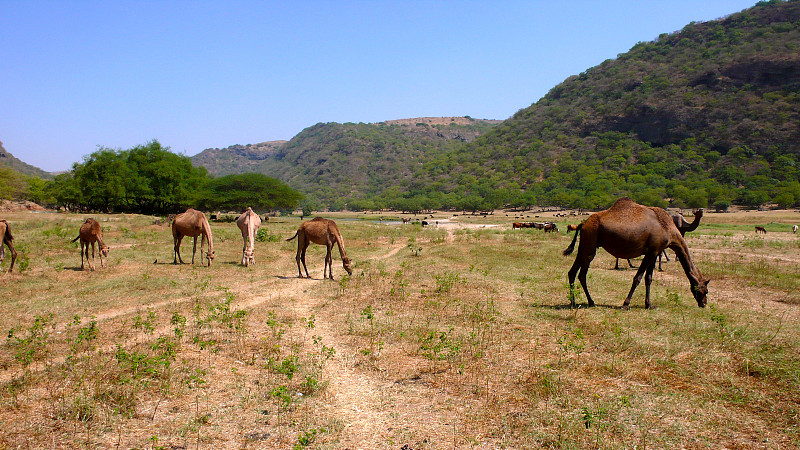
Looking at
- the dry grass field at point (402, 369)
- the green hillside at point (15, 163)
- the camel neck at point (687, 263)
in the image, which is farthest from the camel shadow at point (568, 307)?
the green hillside at point (15, 163)

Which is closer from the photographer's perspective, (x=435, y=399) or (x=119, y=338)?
(x=435, y=399)

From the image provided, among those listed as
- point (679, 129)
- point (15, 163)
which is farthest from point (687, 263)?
point (15, 163)

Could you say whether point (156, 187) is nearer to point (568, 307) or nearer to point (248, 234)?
point (248, 234)

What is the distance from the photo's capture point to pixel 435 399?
18.4 feet

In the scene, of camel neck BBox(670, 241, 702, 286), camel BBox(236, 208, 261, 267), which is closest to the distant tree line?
camel BBox(236, 208, 261, 267)

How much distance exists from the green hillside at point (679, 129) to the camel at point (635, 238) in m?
73.1

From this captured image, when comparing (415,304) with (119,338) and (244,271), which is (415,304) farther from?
(244,271)

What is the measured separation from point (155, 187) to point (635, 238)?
193 ft

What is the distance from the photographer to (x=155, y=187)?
5403 centimetres

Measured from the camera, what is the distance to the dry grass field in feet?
15.4

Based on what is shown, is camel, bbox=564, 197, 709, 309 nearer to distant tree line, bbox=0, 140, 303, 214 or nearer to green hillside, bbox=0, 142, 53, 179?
distant tree line, bbox=0, 140, 303, 214

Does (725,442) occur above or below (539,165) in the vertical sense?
below

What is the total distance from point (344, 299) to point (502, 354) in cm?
596

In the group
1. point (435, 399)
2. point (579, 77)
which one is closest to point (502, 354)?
point (435, 399)
